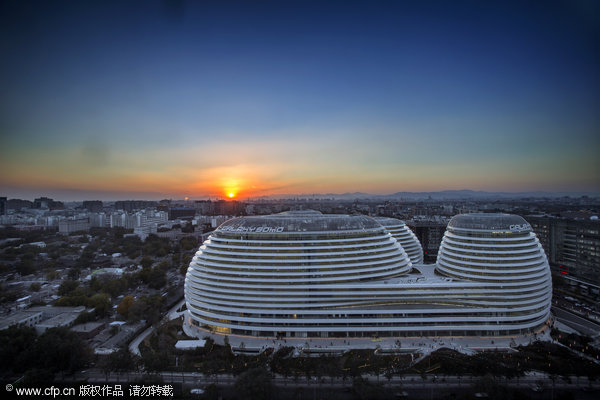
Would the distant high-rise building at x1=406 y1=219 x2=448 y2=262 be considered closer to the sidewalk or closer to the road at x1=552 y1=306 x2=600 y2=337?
the road at x1=552 y1=306 x2=600 y2=337

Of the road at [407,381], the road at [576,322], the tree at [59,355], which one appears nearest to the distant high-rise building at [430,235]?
the road at [576,322]

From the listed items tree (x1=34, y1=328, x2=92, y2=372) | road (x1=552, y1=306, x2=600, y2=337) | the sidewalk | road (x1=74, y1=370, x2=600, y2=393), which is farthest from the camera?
road (x1=552, y1=306, x2=600, y2=337)

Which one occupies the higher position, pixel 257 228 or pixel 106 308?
pixel 257 228

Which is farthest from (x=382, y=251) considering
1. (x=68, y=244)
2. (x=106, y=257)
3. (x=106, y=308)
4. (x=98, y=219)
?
(x=98, y=219)

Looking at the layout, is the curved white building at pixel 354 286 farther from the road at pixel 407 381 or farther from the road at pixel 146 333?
the road at pixel 407 381

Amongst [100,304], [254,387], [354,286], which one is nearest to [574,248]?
[354,286]

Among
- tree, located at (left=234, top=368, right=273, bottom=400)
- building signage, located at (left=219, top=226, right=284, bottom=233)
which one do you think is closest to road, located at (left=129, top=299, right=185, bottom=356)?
building signage, located at (left=219, top=226, right=284, bottom=233)

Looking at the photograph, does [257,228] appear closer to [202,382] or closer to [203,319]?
[203,319]

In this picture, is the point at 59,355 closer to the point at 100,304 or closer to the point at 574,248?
the point at 100,304
